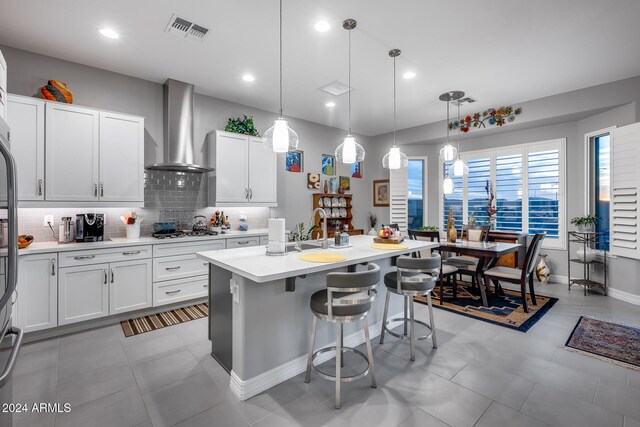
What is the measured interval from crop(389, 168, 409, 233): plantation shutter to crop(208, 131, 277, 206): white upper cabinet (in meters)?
2.86

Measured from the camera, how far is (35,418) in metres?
1.88

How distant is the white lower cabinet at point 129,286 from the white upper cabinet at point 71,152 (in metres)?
0.87

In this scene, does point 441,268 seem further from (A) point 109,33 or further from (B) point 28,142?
(B) point 28,142

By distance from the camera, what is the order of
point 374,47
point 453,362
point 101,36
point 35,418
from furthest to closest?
point 374,47, point 101,36, point 453,362, point 35,418

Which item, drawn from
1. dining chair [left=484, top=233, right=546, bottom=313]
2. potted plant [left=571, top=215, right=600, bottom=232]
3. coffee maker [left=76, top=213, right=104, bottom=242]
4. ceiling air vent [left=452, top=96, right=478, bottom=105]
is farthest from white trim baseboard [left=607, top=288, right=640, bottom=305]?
coffee maker [left=76, top=213, right=104, bottom=242]

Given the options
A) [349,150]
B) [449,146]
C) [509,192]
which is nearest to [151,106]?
[349,150]

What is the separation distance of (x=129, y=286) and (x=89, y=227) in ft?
2.66

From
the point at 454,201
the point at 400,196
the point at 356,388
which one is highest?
the point at 400,196

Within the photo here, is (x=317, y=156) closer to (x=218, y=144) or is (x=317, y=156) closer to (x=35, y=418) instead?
(x=218, y=144)

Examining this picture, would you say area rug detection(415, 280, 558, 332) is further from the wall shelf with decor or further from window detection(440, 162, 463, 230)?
the wall shelf with decor

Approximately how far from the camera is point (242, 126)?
186 inches

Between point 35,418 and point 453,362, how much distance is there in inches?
118

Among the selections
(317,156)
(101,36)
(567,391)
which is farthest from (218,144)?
(567,391)

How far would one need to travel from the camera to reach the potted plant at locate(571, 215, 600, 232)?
450 cm
